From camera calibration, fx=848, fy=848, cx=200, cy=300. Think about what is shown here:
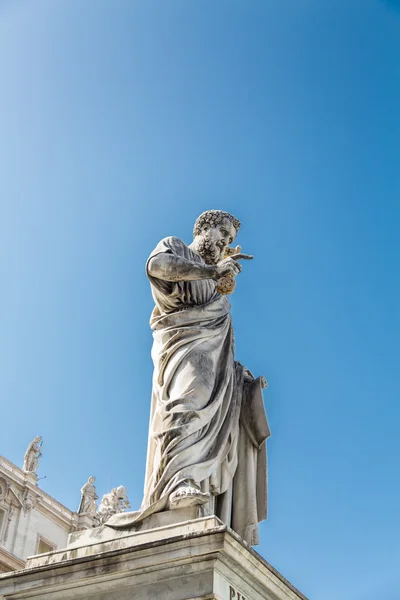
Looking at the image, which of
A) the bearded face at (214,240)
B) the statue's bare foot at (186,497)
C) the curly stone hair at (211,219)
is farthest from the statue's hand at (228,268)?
the statue's bare foot at (186,497)

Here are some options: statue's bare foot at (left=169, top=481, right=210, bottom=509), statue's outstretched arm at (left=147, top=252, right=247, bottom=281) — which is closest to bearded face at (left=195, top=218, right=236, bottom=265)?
statue's outstretched arm at (left=147, top=252, right=247, bottom=281)

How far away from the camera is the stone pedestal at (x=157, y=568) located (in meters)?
6.31

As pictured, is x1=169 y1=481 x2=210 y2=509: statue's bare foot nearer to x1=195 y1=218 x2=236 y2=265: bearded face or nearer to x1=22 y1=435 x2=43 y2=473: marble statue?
x1=195 y1=218 x2=236 y2=265: bearded face

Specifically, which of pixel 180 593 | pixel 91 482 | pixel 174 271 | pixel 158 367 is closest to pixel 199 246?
pixel 174 271

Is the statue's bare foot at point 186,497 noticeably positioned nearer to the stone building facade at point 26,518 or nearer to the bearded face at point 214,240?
the bearded face at point 214,240

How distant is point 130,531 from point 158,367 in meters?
1.88

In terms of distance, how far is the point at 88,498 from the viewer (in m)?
46.2

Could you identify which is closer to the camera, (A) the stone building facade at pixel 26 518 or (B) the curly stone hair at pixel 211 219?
(B) the curly stone hair at pixel 211 219

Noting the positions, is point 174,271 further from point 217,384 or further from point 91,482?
point 91,482

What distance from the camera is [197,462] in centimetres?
761

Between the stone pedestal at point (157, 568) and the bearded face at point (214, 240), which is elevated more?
the bearded face at point (214, 240)

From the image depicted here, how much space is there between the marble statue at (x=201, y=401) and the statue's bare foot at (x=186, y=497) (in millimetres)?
20

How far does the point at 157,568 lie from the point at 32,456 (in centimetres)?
4153

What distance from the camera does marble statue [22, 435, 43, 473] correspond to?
4566 centimetres
